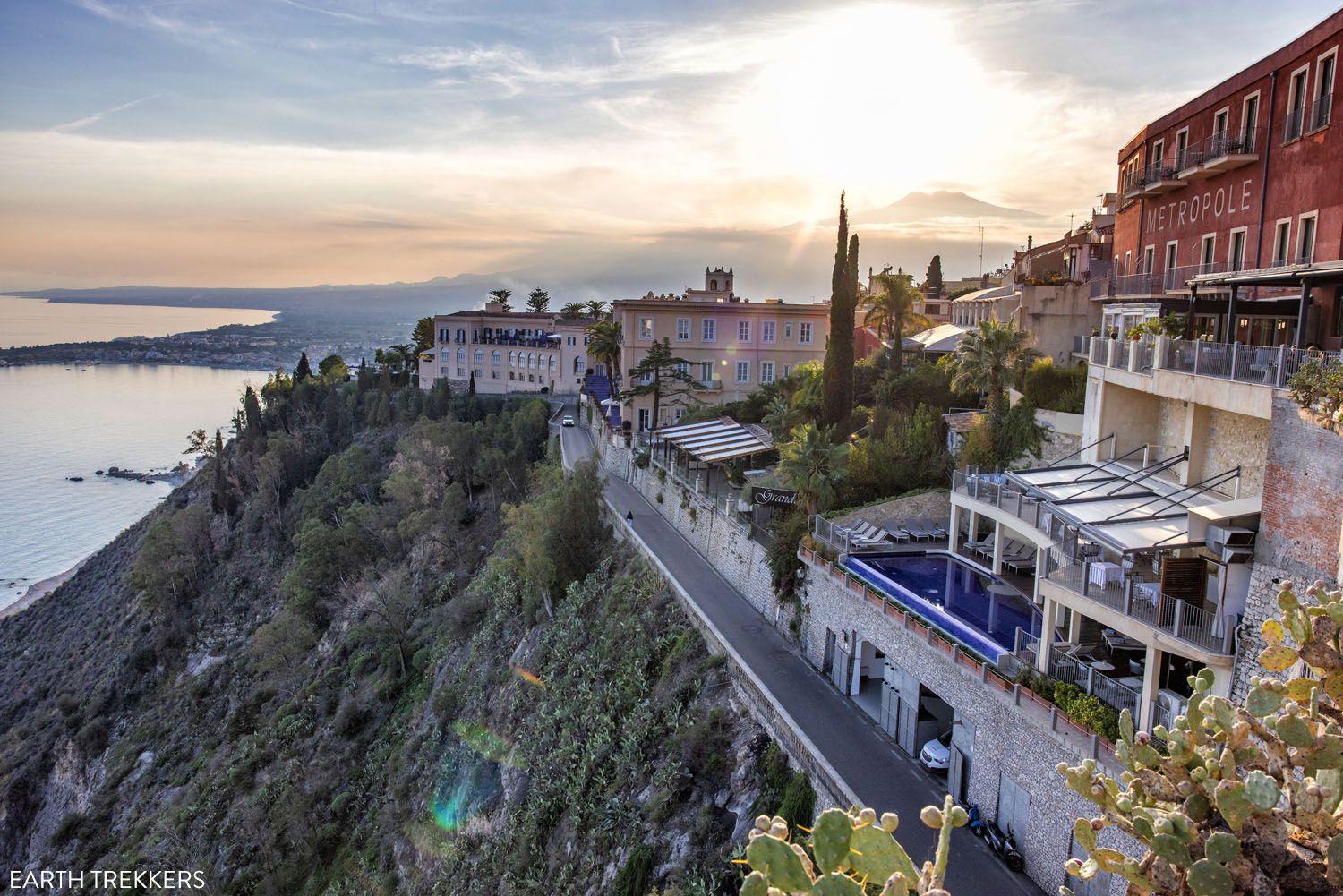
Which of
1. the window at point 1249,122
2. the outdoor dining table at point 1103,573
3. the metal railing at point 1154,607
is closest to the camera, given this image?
the metal railing at point 1154,607

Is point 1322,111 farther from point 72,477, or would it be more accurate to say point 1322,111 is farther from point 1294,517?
point 72,477

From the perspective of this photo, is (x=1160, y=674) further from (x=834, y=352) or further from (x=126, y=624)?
(x=126, y=624)

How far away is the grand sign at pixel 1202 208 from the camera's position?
2219 cm

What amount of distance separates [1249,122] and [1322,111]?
3.26m

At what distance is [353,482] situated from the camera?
68.3 m

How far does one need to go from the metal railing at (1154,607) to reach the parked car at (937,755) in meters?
4.45

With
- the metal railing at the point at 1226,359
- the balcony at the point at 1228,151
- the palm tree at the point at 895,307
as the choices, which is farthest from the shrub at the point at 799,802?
the palm tree at the point at 895,307

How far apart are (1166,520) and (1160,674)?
361 centimetres

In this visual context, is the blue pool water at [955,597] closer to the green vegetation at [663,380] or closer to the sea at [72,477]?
the green vegetation at [663,380]

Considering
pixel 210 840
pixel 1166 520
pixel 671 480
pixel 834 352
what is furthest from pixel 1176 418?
pixel 210 840

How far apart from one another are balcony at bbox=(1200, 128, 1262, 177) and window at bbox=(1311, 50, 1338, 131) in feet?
8.07

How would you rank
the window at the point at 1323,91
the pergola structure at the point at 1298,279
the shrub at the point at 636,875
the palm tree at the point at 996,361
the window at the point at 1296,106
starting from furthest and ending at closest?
the palm tree at the point at 996,361, the window at the point at 1296,106, the shrub at the point at 636,875, the window at the point at 1323,91, the pergola structure at the point at 1298,279

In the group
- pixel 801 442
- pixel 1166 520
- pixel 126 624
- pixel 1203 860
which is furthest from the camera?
pixel 126 624

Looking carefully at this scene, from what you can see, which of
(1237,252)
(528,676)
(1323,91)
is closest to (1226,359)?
(1323,91)
